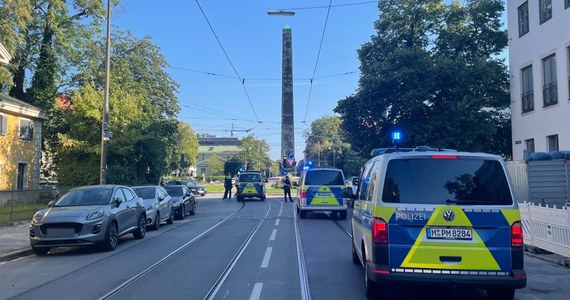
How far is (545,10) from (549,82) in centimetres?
306

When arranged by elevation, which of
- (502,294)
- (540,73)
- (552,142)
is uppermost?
(540,73)

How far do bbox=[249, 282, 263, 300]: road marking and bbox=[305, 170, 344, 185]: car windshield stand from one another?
39.6 ft

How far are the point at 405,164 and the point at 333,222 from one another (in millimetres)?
12589

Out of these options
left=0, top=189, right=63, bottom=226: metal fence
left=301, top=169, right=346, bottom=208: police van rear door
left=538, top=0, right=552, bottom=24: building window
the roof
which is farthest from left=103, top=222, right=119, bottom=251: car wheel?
left=538, top=0, right=552, bottom=24: building window

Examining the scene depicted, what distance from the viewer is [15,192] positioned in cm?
1853

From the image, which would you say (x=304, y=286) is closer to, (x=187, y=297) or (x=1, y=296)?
(x=187, y=297)

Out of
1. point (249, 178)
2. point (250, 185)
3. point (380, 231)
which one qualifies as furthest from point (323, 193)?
point (249, 178)

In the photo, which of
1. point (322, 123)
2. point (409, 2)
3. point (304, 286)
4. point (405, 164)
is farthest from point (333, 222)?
point (322, 123)

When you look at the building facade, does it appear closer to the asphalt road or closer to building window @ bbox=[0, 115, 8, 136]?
building window @ bbox=[0, 115, 8, 136]

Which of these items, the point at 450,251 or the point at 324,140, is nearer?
the point at 450,251

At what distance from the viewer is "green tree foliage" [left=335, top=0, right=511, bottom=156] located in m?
28.4

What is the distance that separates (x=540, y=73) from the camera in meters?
22.2

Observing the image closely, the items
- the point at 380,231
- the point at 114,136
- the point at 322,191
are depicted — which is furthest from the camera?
the point at 114,136

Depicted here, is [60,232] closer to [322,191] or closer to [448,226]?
[448,226]
